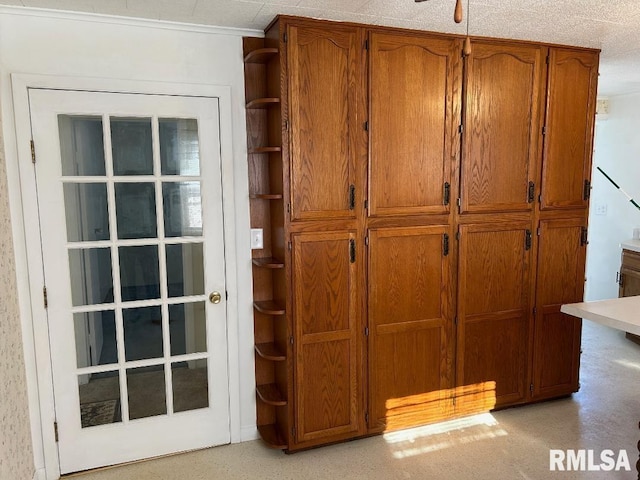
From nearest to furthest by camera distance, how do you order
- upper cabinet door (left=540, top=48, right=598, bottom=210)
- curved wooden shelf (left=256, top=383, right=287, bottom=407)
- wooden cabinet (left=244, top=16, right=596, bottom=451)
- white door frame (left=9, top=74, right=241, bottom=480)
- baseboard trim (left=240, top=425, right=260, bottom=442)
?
white door frame (left=9, top=74, right=241, bottom=480)
wooden cabinet (left=244, top=16, right=596, bottom=451)
curved wooden shelf (left=256, top=383, right=287, bottom=407)
baseboard trim (left=240, top=425, right=260, bottom=442)
upper cabinet door (left=540, top=48, right=598, bottom=210)

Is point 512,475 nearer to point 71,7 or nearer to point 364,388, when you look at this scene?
point 364,388

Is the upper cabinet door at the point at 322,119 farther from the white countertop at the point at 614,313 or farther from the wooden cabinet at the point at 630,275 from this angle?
the wooden cabinet at the point at 630,275

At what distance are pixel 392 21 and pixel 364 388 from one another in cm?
198

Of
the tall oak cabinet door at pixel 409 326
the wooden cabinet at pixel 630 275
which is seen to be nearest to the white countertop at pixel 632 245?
the wooden cabinet at pixel 630 275

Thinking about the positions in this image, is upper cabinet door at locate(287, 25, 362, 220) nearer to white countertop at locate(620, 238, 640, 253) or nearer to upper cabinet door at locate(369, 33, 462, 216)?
upper cabinet door at locate(369, 33, 462, 216)

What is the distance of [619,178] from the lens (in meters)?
4.77

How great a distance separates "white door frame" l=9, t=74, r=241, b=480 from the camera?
2318 mm

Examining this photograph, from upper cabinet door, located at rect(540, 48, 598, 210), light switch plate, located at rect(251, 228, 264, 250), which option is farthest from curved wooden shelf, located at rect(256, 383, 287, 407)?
upper cabinet door, located at rect(540, 48, 598, 210)

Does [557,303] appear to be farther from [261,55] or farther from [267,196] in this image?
[261,55]

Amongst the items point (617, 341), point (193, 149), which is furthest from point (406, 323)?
point (617, 341)

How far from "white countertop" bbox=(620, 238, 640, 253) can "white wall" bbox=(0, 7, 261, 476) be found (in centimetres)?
341

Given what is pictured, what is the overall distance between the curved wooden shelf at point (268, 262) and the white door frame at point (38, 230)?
Result: 0.43 ft

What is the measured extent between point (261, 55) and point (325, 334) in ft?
4.95

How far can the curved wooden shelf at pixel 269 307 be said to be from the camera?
2.58 m
